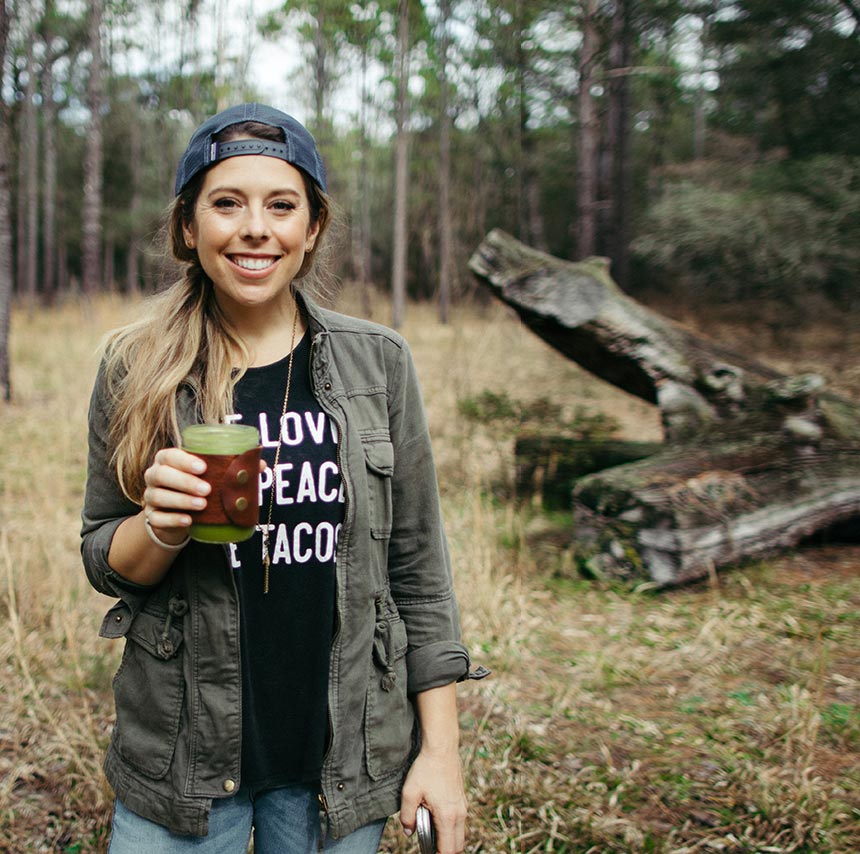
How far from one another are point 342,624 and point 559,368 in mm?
9959

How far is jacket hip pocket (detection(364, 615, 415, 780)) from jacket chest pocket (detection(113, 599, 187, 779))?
1.09 feet

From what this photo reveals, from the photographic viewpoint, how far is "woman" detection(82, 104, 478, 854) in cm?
132

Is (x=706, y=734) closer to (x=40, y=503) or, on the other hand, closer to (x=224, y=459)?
(x=224, y=459)

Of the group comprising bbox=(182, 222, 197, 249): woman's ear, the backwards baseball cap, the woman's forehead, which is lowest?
bbox=(182, 222, 197, 249): woman's ear

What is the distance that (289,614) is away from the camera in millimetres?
1349

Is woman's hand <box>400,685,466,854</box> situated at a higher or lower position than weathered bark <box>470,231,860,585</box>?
lower

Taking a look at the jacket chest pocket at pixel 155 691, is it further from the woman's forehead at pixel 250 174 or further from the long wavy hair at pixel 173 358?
the woman's forehead at pixel 250 174

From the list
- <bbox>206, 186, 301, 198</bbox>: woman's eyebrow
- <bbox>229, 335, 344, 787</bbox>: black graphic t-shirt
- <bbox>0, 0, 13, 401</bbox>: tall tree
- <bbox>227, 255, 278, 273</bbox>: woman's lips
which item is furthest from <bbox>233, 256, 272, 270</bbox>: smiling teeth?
<bbox>0, 0, 13, 401</bbox>: tall tree

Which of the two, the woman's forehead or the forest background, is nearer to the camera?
the woman's forehead

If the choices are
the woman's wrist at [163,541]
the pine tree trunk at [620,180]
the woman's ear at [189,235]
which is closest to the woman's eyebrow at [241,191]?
the woman's ear at [189,235]

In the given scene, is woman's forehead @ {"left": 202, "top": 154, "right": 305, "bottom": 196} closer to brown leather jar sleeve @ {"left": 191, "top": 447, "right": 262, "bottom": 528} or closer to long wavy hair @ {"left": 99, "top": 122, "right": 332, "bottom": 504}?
long wavy hair @ {"left": 99, "top": 122, "right": 332, "bottom": 504}

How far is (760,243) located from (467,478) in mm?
7362

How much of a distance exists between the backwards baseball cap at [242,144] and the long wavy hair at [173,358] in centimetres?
1

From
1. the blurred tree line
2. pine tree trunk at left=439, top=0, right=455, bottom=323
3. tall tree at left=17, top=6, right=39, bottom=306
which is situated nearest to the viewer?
the blurred tree line
